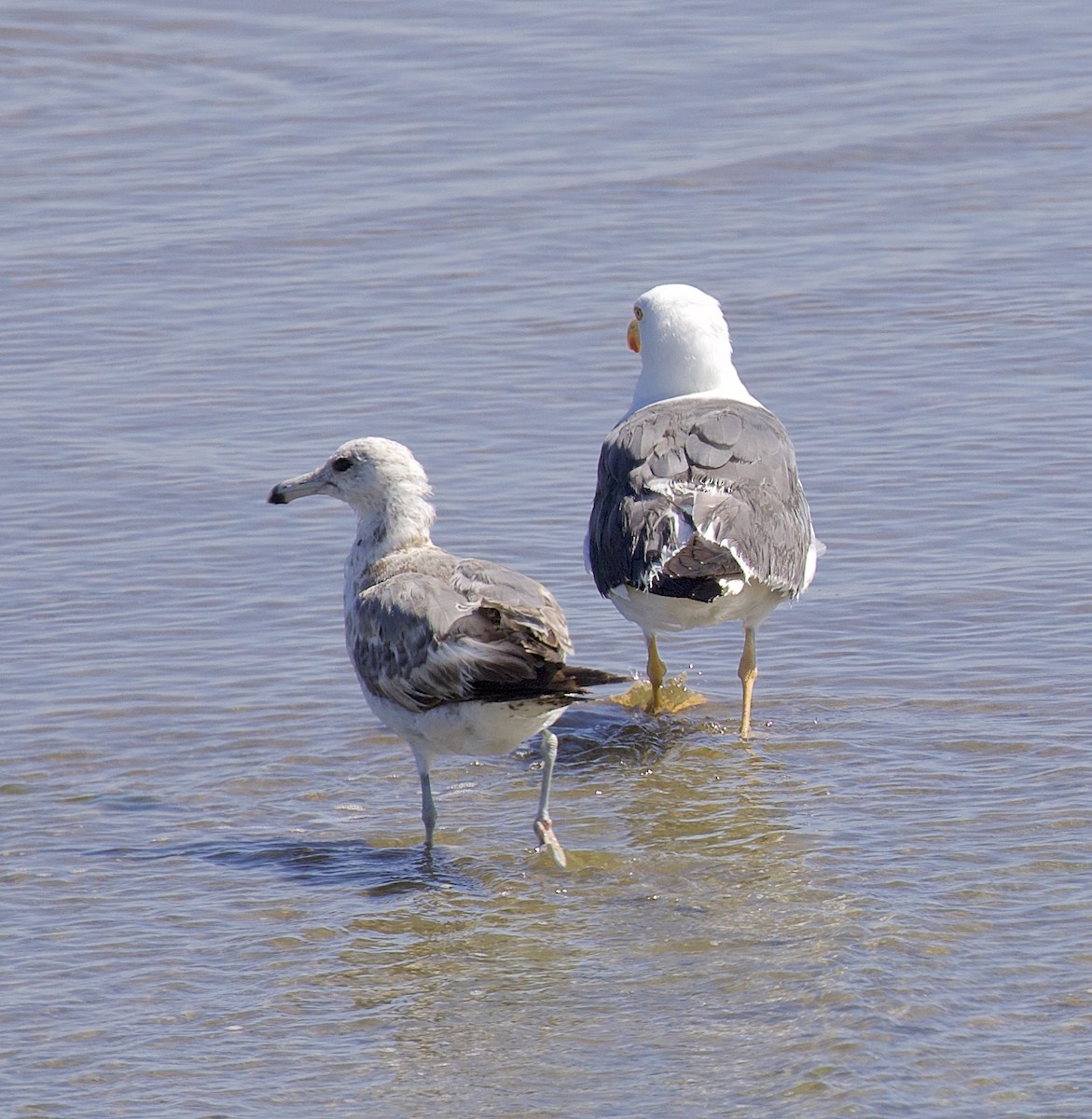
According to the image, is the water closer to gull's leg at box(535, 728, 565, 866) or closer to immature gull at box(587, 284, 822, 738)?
gull's leg at box(535, 728, 565, 866)

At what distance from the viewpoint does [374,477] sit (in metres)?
6.96

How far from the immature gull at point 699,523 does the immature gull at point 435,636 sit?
0.72 metres

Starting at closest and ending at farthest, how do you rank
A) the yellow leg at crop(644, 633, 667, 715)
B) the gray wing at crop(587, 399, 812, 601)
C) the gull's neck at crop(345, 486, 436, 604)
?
1. the gull's neck at crop(345, 486, 436, 604)
2. the gray wing at crop(587, 399, 812, 601)
3. the yellow leg at crop(644, 633, 667, 715)

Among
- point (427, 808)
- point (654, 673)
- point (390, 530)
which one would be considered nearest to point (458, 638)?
point (427, 808)

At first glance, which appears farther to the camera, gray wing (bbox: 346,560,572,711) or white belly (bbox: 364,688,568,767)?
white belly (bbox: 364,688,568,767)

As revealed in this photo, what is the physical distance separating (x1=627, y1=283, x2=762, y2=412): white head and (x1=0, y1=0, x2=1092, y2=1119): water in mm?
858

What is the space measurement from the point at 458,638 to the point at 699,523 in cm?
134

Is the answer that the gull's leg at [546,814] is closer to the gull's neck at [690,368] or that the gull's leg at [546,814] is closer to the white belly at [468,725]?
the white belly at [468,725]

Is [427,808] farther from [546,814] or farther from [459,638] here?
[459,638]

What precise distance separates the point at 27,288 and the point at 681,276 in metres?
3.82

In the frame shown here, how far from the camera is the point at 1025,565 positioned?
865 cm

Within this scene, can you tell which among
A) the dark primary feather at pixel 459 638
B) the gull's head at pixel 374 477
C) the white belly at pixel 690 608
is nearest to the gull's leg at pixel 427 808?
the dark primary feather at pixel 459 638

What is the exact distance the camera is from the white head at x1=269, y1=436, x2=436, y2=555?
6.91m

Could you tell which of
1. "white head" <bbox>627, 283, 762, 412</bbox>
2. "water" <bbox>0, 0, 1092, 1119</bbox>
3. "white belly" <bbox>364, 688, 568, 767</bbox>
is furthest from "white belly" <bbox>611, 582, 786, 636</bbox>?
"white head" <bbox>627, 283, 762, 412</bbox>
